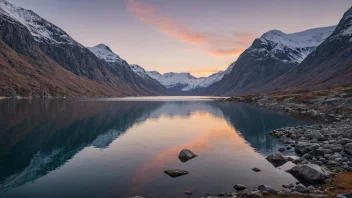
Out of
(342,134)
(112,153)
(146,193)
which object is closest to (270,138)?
(342,134)

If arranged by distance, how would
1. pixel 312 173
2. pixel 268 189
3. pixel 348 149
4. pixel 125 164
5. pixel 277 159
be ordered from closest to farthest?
1. pixel 268 189
2. pixel 312 173
3. pixel 348 149
4. pixel 125 164
5. pixel 277 159

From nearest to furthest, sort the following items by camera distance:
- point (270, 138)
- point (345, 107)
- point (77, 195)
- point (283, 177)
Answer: point (77, 195), point (283, 177), point (270, 138), point (345, 107)

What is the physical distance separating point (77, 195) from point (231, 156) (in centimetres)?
2365

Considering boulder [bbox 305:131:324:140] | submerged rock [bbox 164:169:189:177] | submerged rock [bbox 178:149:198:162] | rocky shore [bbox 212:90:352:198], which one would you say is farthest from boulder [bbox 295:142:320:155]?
submerged rock [bbox 164:169:189:177]

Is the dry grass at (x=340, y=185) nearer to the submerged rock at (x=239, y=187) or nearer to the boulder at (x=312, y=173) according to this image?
the boulder at (x=312, y=173)

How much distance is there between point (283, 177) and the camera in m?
30.0

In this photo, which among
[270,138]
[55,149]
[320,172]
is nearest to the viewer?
[320,172]

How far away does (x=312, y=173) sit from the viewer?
27.5 meters

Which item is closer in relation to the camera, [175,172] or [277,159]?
[175,172]

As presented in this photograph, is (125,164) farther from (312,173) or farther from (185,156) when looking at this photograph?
(312,173)

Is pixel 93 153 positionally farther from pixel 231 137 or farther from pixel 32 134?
pixel 231 137

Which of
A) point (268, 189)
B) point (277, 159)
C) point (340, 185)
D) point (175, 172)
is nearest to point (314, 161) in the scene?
point (277, 159)

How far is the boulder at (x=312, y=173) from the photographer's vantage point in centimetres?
2671

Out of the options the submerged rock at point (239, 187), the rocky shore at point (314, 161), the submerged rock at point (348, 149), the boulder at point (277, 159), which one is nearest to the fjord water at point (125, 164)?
the submerged rock at point (239, 187)
